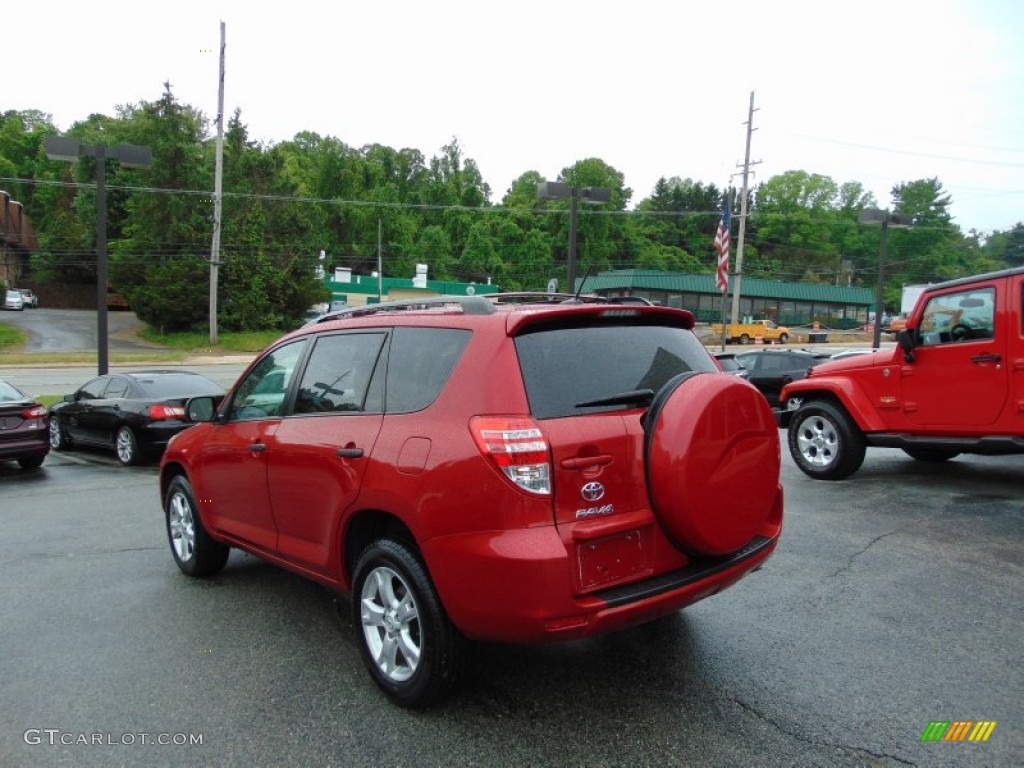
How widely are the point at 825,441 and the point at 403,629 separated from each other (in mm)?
6728

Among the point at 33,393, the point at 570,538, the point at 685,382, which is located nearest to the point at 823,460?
the point at 685,382

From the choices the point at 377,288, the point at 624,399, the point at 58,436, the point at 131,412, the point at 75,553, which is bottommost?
the point at 58,436

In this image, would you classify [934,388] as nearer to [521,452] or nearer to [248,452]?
[521,452]

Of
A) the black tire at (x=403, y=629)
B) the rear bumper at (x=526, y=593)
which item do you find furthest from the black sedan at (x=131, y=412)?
the rear bumper at (x=526, y=593)

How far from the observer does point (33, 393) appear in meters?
20.4

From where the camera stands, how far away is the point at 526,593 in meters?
2.81

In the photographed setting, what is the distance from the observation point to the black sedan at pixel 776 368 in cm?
1596

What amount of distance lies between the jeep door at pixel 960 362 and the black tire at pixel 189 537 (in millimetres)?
6925

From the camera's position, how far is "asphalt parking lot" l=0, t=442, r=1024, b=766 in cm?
297

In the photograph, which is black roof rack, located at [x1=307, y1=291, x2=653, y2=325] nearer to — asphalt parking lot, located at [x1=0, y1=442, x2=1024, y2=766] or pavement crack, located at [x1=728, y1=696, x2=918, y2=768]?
asphalt parking lot, located at [x1=0, y1=442, x2=1024, y2=766]

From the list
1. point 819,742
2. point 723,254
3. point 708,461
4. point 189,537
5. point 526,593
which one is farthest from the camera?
point 723,254

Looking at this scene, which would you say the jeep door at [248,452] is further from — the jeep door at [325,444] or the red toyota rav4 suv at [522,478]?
the red toyota rav4 suv at [522,478]

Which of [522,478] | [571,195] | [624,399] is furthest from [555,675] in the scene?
[571,195]

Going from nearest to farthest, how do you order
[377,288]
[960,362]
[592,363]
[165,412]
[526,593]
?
[526,593] → [592,363] → [960,362] → [165,412] → [377,288]
